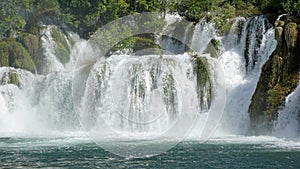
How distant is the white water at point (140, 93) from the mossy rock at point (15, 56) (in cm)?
417

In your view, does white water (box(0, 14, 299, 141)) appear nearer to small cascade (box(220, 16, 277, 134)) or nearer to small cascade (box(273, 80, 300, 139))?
small cascade (box(220, 16, 277, 134))

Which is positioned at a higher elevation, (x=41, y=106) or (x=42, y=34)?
(x=42, y=34)

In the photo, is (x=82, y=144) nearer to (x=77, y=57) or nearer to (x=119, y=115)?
(x=119, y=115)

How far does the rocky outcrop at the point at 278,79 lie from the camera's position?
2191 centimetres

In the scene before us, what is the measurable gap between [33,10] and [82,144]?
984 inches

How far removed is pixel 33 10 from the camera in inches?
1689

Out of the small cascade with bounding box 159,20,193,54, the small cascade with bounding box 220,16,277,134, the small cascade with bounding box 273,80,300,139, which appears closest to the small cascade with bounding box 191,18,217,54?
the small cascade with bounding box 159,20,193,54

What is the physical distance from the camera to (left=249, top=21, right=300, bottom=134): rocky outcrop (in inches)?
862

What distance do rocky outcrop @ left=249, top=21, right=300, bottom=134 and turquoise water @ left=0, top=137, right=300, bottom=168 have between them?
1601 mm

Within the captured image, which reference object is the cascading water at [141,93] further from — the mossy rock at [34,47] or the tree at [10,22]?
the tree at [10,22]

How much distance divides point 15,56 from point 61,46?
3.87 metres

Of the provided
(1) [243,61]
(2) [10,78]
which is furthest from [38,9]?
(1) [243,61]

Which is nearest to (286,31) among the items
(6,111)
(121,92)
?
(121,92)

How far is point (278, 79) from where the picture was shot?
22.5 metres
